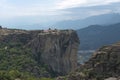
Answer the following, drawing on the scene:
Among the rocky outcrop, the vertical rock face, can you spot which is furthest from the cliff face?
the rocky outcrop

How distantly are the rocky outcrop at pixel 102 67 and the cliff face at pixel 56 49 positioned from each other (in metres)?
71.3

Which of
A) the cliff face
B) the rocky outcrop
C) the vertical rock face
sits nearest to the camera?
the rocky outcrop

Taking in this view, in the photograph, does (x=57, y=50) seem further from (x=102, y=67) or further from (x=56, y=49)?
(x=102, y=67)

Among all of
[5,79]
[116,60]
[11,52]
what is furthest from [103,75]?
[11,52]

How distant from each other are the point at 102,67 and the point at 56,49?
7474 centimetres

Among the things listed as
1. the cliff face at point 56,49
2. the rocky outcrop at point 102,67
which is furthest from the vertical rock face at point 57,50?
the rocky outcrop at point 102,67

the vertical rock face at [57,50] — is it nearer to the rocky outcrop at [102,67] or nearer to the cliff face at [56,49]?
the cliff face at [56,49]

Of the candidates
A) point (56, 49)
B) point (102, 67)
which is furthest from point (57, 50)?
point (102, 67)

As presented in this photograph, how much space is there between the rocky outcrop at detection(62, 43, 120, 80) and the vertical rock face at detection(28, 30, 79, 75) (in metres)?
71.3

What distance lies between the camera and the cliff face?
471 feet

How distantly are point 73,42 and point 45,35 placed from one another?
404 inches

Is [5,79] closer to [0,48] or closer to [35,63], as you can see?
[35,63]

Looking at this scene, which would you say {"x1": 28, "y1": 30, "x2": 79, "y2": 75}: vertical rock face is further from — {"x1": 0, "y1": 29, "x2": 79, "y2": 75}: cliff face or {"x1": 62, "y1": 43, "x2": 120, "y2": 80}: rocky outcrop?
{"x1": 62, "y1": 43, "x2": 120, "y2": 80}: rocky outcrop

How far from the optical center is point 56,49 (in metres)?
143
